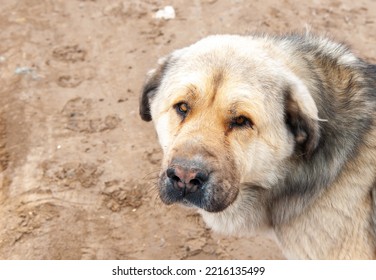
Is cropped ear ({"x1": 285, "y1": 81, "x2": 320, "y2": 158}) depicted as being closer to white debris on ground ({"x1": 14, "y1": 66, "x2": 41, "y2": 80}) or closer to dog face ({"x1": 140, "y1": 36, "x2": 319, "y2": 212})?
dog face ({"x1": 140, "y1": 36, "x2": 319, "y2": 212})

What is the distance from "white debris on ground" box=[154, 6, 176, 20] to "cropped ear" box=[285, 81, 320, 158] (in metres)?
4.31

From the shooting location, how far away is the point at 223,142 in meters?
3.46

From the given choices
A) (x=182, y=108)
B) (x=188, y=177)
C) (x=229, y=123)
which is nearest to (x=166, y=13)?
(x=182, y=108)

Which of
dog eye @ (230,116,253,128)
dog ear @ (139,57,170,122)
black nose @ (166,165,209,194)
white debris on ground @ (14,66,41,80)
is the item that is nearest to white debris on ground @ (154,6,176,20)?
white debris on ground @ (14,66,41,80)

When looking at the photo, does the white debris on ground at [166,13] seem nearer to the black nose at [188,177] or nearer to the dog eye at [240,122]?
the dog eye at [240,122]

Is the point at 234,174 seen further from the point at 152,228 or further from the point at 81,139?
the point at 81,139

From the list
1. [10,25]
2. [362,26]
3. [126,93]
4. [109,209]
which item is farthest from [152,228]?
[362,26]

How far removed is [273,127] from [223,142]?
15.2 inches

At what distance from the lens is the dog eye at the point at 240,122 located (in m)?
3.51

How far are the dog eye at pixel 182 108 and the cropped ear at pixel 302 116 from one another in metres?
0.69

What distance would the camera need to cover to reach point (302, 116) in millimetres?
3572

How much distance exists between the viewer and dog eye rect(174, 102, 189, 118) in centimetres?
361

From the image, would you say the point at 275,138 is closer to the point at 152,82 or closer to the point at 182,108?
the point at 182,108

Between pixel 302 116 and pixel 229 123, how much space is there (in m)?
0.51
